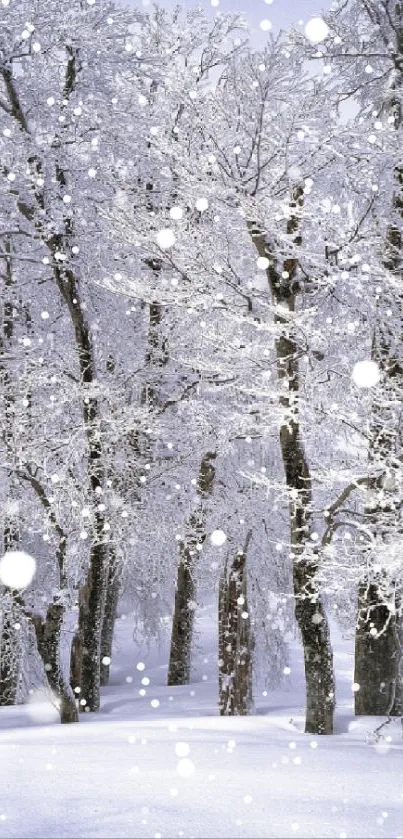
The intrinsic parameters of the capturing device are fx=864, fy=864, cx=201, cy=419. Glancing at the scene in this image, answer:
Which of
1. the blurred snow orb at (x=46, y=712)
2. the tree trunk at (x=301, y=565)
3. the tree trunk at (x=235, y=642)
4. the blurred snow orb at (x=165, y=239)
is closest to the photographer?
the tree trunk at (x=301, y=565)

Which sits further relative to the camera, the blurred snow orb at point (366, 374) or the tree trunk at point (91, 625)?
the tree trunk at point (91, 625)

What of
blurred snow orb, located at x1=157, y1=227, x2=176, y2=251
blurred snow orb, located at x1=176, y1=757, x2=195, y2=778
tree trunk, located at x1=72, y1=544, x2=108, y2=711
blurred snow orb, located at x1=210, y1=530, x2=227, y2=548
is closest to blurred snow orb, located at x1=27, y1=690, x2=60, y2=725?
tree trunk, located at x1=72, y1=544, x2=108, y2=711

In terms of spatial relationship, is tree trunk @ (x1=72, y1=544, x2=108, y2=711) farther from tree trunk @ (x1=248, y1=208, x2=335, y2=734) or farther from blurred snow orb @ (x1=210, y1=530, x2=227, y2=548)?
tree trunk @ (x1=248, y1=208, x2=335, y2=734)

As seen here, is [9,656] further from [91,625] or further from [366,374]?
[366,374]

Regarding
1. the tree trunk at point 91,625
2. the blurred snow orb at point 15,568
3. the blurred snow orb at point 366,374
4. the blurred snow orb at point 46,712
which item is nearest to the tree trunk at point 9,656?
the blurred snow orb at point 15,568

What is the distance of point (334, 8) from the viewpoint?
10.1 m

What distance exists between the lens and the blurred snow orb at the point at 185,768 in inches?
209

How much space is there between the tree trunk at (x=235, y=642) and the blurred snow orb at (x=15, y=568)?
3.28m

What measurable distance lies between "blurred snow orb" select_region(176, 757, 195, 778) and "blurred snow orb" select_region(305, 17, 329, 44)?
784 cm

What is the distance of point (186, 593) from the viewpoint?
15781 mm

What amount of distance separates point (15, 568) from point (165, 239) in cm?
713

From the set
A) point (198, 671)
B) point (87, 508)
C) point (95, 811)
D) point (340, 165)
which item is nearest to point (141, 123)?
point (340, 165)

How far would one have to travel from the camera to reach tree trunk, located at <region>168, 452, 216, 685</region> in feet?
46.4

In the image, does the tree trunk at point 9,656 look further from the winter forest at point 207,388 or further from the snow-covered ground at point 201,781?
the snow-covered ground at point 201,781
